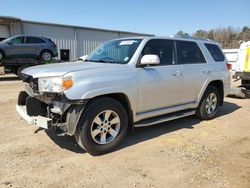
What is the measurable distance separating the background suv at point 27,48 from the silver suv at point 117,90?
11.2m

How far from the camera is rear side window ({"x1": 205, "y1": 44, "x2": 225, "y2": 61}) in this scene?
275 inches

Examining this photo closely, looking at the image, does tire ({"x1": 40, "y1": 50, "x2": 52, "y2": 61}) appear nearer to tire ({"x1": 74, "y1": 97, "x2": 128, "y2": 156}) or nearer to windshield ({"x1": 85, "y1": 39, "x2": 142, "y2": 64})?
windshield ({"x1": 85, "y1": 39, "x2": 142, "y2": 64})

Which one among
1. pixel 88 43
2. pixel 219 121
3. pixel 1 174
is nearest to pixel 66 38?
pixel 88 43

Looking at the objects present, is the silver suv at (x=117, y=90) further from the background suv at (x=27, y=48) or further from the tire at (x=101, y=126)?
the background suv at (x=27, y=48)

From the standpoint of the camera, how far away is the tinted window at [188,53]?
6.04 metres

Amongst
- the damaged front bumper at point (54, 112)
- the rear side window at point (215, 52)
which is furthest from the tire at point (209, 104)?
the damaged front bumper at point (54, 112)

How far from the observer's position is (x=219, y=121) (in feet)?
22.6

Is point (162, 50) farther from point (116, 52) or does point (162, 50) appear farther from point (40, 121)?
point (40, 121)

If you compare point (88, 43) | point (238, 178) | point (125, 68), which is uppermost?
point (88, 43)

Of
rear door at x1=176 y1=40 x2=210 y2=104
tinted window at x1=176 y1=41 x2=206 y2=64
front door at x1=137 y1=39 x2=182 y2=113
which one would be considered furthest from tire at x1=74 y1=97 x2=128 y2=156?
tinted window at x1=176 y1=41 x2=206 y2=64

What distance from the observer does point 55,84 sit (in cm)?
422

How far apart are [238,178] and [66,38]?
22917 millimetres

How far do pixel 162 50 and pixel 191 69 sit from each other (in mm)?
918

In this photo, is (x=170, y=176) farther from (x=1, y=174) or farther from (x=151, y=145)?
(x=1, y=174)
